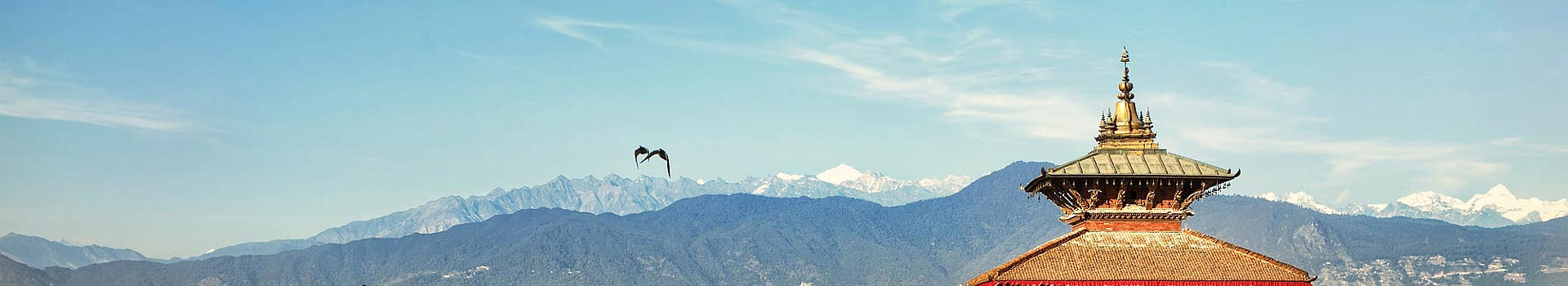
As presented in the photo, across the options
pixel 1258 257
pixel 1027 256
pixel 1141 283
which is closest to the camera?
pixel 1141 283

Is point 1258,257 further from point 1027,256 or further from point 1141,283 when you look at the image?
point 1027,256

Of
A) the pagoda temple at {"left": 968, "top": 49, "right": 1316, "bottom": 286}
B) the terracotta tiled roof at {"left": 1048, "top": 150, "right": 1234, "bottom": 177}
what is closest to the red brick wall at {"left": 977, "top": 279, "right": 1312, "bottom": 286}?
the pagoda temple at {"left": 968, "top": 49, "right": 1316, "bottom": 286}

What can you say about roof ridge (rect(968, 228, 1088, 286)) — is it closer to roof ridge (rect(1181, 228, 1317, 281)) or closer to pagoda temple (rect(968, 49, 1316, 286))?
pagoda temple (rect(968, 49, 1316, 286))

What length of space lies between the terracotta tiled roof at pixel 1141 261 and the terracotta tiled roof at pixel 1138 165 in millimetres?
1280

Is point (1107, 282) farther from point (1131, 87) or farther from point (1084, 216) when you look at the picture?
point (1131, 87)

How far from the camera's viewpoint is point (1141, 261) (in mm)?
39938

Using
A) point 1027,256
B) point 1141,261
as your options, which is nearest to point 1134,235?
point 1141,261

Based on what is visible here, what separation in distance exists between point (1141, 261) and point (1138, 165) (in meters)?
1.96

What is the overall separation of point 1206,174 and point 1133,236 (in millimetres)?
1923

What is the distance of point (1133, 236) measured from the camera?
40.5 meters

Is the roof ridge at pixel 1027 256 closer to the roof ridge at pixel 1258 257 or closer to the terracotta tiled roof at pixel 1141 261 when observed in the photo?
the terracotta tiled roof at pixel 1141 261

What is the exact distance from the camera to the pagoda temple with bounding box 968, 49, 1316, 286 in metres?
39.7

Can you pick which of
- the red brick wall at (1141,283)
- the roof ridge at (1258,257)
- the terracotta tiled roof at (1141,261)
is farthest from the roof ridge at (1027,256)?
the roof ridge at (1258,257)

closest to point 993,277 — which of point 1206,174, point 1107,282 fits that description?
point 1107,282
